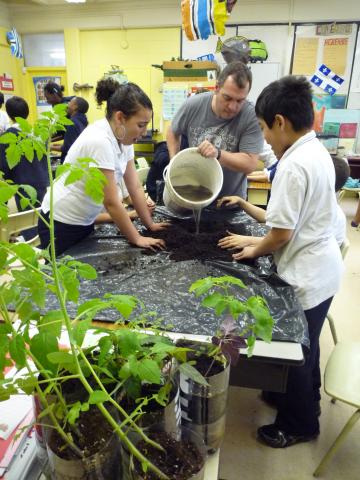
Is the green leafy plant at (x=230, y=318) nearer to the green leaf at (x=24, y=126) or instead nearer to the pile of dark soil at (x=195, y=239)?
the green leaf at (x=24, y=126)

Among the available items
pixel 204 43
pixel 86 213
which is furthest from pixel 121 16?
pixel 86 213

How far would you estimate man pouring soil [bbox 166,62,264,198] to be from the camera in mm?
1782

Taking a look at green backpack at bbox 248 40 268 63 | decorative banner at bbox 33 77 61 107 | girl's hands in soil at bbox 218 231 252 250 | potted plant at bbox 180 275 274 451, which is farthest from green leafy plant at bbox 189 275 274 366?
decorative banner at bbox 33 77 61 107

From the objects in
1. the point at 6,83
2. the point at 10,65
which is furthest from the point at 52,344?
the point at 10,65

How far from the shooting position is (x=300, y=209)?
1.12 meters

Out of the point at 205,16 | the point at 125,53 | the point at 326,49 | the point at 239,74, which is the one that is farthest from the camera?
the point at 125,53

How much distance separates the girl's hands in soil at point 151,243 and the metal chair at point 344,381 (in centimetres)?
83

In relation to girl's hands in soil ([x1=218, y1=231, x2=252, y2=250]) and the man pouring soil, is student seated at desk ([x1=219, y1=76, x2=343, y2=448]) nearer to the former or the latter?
girl's hands in soil ([x1=218, y1=231, x2=252, y2=250])

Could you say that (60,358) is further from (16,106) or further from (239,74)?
(16,106)

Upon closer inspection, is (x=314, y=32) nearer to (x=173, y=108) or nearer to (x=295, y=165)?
(x=173, y=108)

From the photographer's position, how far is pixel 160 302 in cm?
111

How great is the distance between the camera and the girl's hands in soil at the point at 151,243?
5.03ft

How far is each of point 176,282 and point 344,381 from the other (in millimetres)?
727

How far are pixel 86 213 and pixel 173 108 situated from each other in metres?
2.85
